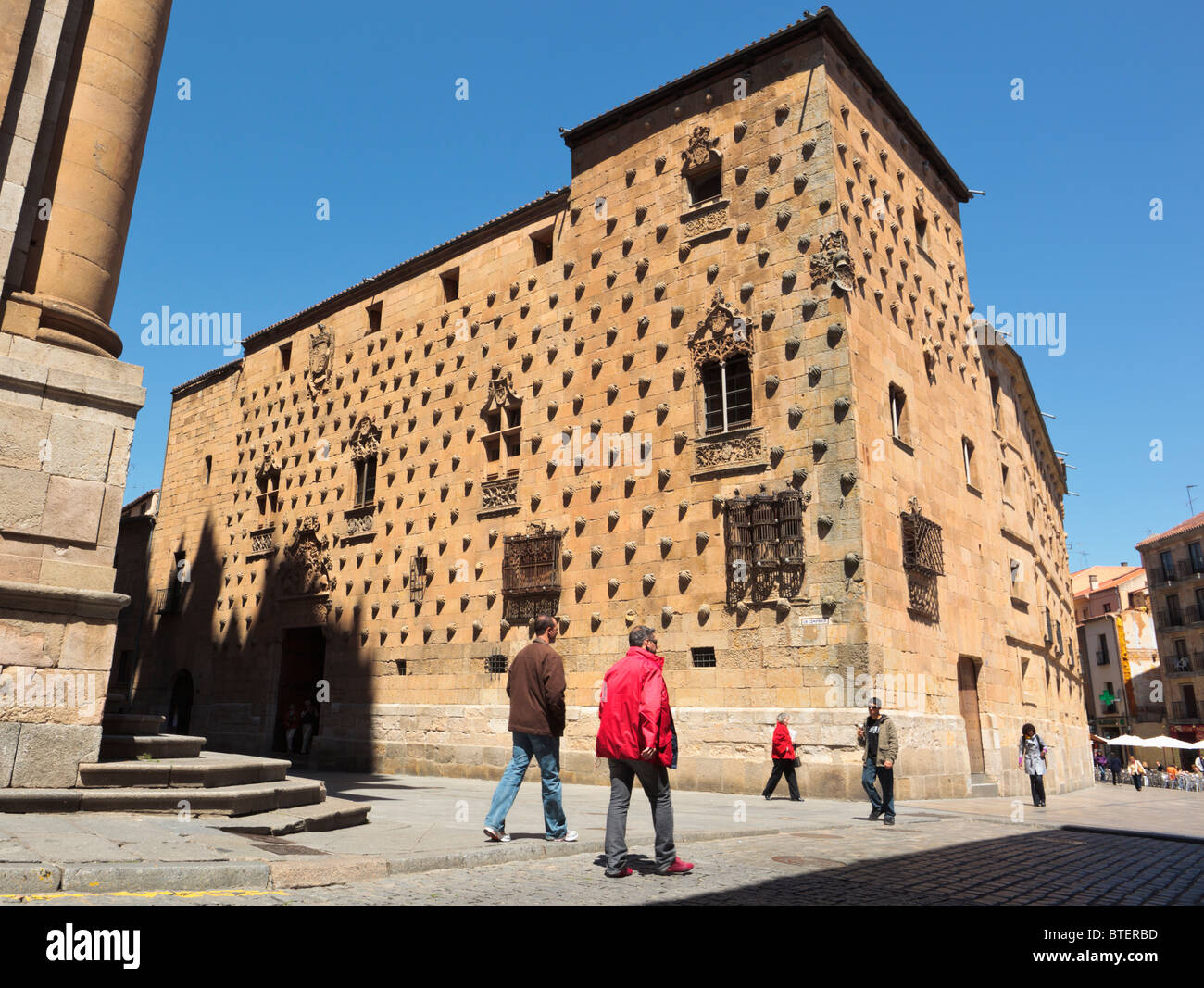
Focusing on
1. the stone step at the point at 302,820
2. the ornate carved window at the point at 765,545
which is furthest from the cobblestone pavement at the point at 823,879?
the ornate carved window at the point at 765,545

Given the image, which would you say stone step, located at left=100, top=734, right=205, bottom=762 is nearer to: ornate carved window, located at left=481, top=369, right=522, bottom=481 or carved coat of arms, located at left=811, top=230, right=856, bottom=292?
ornate carved window, located at left=481, top=369, right=522, bottom=481

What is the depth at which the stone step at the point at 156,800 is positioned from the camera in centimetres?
684

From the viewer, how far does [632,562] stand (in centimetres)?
1719

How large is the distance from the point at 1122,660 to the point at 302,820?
205 feet

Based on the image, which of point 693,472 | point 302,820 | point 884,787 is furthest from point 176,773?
point 693,472

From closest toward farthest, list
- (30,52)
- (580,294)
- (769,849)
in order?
(769,849) → (30,52) → (580,294)

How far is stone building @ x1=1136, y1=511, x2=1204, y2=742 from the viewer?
155ft

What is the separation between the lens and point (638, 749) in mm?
6312

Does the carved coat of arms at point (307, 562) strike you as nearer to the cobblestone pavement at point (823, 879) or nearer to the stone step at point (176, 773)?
the stone step at point (176, 773)

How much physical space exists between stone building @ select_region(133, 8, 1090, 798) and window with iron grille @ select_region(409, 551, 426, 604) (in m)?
0.10

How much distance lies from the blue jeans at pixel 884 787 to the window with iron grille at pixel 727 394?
272 inches
